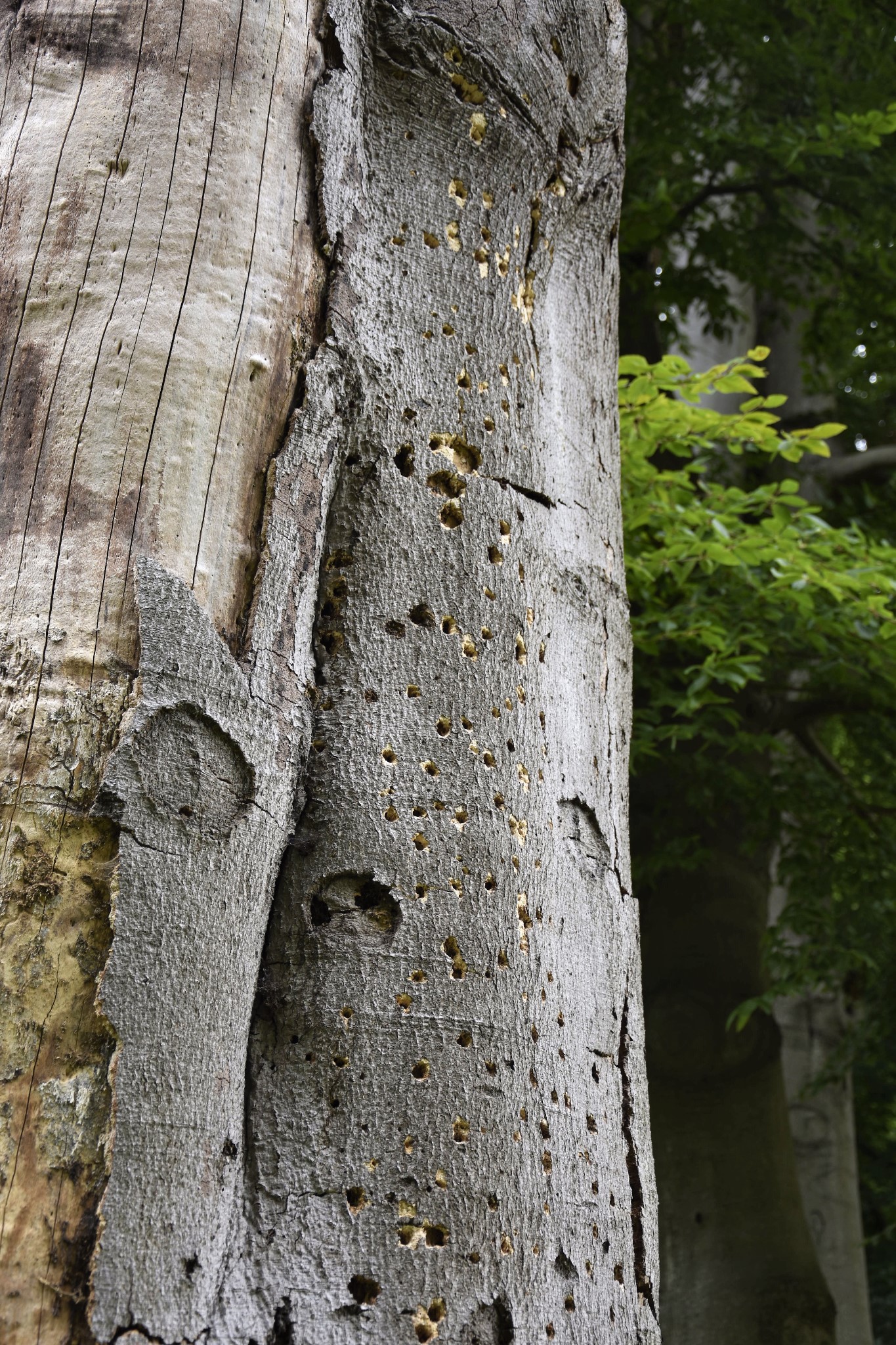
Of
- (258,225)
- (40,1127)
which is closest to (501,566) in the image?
(258,225)

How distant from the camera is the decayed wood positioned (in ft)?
4.16

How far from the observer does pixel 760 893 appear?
706 centimetres

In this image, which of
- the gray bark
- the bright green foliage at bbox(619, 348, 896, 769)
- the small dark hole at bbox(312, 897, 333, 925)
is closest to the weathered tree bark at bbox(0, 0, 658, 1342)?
the small dark hole at bbox(312, 897, 333, 925)

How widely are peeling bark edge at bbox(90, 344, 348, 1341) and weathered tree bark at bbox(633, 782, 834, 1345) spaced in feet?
17.4

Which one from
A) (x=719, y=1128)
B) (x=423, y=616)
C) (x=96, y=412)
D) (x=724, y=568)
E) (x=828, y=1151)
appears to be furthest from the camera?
(x=828, y=1151)

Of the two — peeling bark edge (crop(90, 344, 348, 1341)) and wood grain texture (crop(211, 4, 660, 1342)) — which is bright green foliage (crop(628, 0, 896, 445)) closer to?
wood grain texture (crop(211, 4, 660, 1342))

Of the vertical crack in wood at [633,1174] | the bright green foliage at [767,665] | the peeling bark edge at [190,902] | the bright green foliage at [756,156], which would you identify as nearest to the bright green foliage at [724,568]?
the bright green foliage at [767,665]

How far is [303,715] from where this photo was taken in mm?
1543

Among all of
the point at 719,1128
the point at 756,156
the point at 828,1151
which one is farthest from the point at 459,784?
the point at 828,1151

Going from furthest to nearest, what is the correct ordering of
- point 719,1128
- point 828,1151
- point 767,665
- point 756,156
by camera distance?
point 828,1151 < point 756,156 < point 719,1128 < point 767,665

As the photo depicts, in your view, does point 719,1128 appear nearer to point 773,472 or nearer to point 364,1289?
point 773,472

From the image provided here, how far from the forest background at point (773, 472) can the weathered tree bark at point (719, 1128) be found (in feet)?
0.70

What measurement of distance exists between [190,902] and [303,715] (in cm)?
30

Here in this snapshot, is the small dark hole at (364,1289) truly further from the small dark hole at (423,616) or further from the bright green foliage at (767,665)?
the bright green foliage at (767,665)
